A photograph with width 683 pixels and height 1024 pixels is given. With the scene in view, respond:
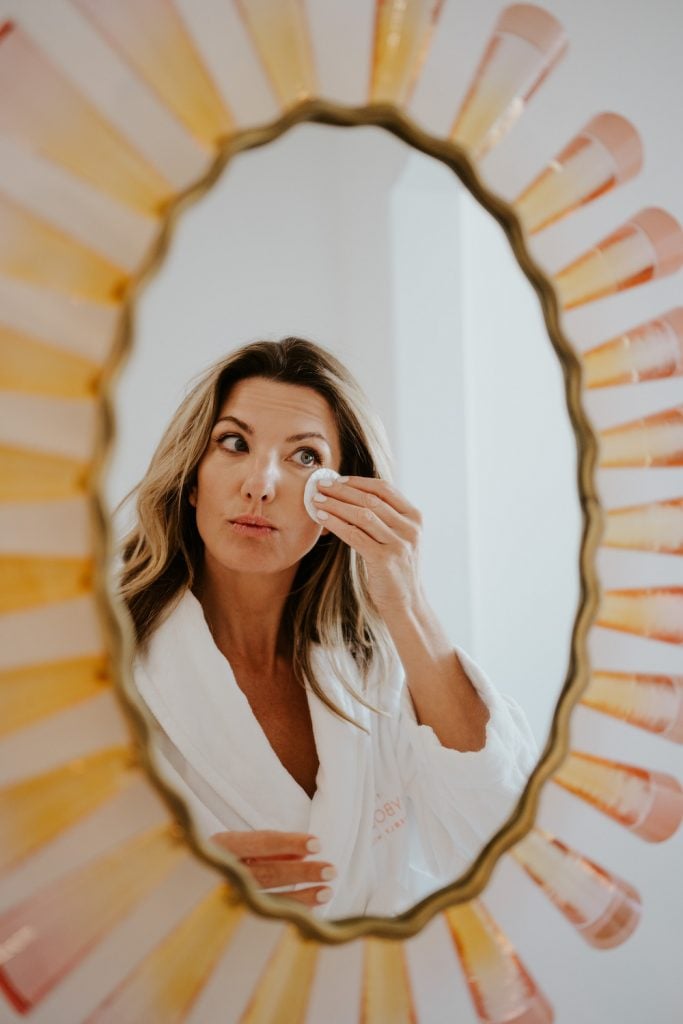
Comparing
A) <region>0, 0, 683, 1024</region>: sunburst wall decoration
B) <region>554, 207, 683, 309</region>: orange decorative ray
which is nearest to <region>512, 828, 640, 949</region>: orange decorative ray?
<region>0, 0, 683, 1024</region>: sunburst wall decoration

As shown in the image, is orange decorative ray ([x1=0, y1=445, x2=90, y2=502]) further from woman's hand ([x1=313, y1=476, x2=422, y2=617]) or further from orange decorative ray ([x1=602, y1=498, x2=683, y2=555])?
orange decorative ray ([x1=602, y1=498, x2=683, y2=555])

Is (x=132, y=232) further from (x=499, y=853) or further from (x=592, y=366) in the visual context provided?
(x=499, y=853)

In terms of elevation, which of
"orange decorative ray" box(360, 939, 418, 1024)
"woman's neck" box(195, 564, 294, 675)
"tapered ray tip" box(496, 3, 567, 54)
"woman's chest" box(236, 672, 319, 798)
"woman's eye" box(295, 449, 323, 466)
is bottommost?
"orange decorative ray" box(360, 939, 418, 1024)

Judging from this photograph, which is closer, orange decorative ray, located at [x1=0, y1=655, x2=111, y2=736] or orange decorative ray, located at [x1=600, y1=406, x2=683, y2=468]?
orange decorative ray, located at [x1=0, y1=655, x2=111, y2=736]

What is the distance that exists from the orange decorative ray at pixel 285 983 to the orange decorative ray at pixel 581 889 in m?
0.14

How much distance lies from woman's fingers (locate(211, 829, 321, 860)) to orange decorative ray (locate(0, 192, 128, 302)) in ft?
0.95

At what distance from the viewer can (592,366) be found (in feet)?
1.92

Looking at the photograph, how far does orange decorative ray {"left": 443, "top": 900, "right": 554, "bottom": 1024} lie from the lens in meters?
0.55

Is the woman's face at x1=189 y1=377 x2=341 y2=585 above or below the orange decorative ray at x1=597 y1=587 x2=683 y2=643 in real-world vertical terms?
above

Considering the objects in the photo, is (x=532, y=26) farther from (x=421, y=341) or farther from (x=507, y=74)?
(x=421, y=341)

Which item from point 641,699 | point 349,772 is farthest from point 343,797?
point 641,699

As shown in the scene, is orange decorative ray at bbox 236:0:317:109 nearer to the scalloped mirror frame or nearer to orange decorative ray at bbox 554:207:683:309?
the scalloped mirror frame

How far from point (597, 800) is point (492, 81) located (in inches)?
17.5

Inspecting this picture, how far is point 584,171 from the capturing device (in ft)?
1.93
